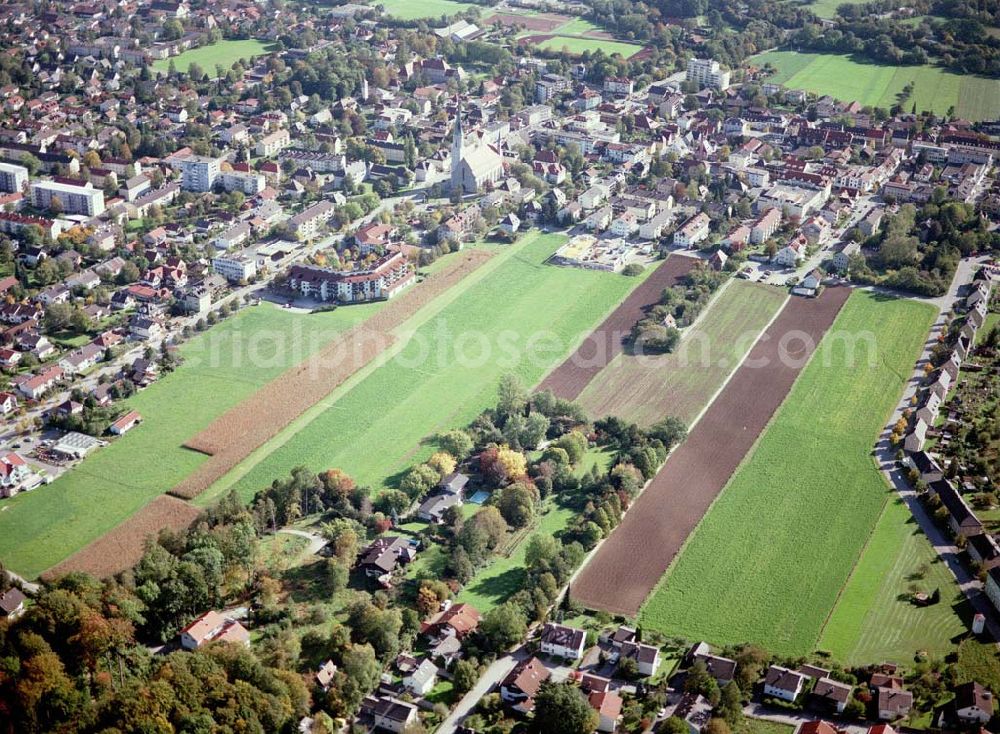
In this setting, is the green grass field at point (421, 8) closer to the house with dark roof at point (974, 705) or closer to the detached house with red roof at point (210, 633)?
the detached house with red roof at point (210, 633)

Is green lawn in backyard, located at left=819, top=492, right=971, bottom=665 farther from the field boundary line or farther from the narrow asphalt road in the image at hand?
the field boundary line

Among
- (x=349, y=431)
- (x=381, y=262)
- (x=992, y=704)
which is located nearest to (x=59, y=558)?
(x=349, y=431)

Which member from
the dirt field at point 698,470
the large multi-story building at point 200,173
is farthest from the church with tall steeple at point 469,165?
the dirt field at point 698,470

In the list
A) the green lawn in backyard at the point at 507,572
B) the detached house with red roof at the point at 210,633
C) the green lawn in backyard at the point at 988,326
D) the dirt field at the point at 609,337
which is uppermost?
the green lawn in backyard at the point at 988,326

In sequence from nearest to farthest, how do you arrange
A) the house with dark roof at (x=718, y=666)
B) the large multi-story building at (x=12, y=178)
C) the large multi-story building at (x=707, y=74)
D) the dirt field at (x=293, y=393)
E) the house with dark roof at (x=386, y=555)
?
the house with dark roof at (x=718, y=666), the house with dark roof at (x=386, y=555), the dirt field at (x=293, y=393), the large multi-story building at (x=12, y=178), the large multi-story building at (x=707, y=74)

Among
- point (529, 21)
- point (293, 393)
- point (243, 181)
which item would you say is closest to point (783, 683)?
point (293, 393)

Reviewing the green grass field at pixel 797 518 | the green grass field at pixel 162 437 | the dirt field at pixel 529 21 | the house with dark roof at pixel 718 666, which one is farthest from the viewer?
the dirt field at pixel 529 21

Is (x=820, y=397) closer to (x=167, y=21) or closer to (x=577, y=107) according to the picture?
(x=577, y=107)

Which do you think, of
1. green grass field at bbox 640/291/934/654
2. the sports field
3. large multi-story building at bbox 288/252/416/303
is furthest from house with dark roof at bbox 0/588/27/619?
the sports field
